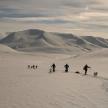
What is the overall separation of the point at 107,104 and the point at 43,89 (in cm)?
589

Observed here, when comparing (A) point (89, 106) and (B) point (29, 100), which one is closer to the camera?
(A) point (89, 106)

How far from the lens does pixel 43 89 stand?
795 inches

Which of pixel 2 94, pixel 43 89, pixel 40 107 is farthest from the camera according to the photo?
pixel 43 89

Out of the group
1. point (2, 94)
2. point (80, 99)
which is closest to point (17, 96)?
point (2, 94)

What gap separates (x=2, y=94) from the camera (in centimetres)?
1769

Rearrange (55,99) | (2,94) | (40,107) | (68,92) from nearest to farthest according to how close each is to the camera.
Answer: (40,107), (55,99), (2,94), (68,92)

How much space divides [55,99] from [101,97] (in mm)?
2782

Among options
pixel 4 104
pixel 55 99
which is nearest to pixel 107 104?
pixel 55 99

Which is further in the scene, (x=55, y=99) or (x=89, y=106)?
(x=55, y=99)

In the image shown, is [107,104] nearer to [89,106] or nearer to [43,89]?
[89,106]

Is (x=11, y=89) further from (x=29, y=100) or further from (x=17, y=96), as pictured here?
(x=29, y=100)

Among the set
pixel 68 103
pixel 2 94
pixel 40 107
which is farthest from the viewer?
pixel 2 94

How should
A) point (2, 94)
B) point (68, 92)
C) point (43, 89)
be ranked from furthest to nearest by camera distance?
point (43, 89), point (68, 92), point (2, 94)

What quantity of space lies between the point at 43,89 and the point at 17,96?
137 inches
